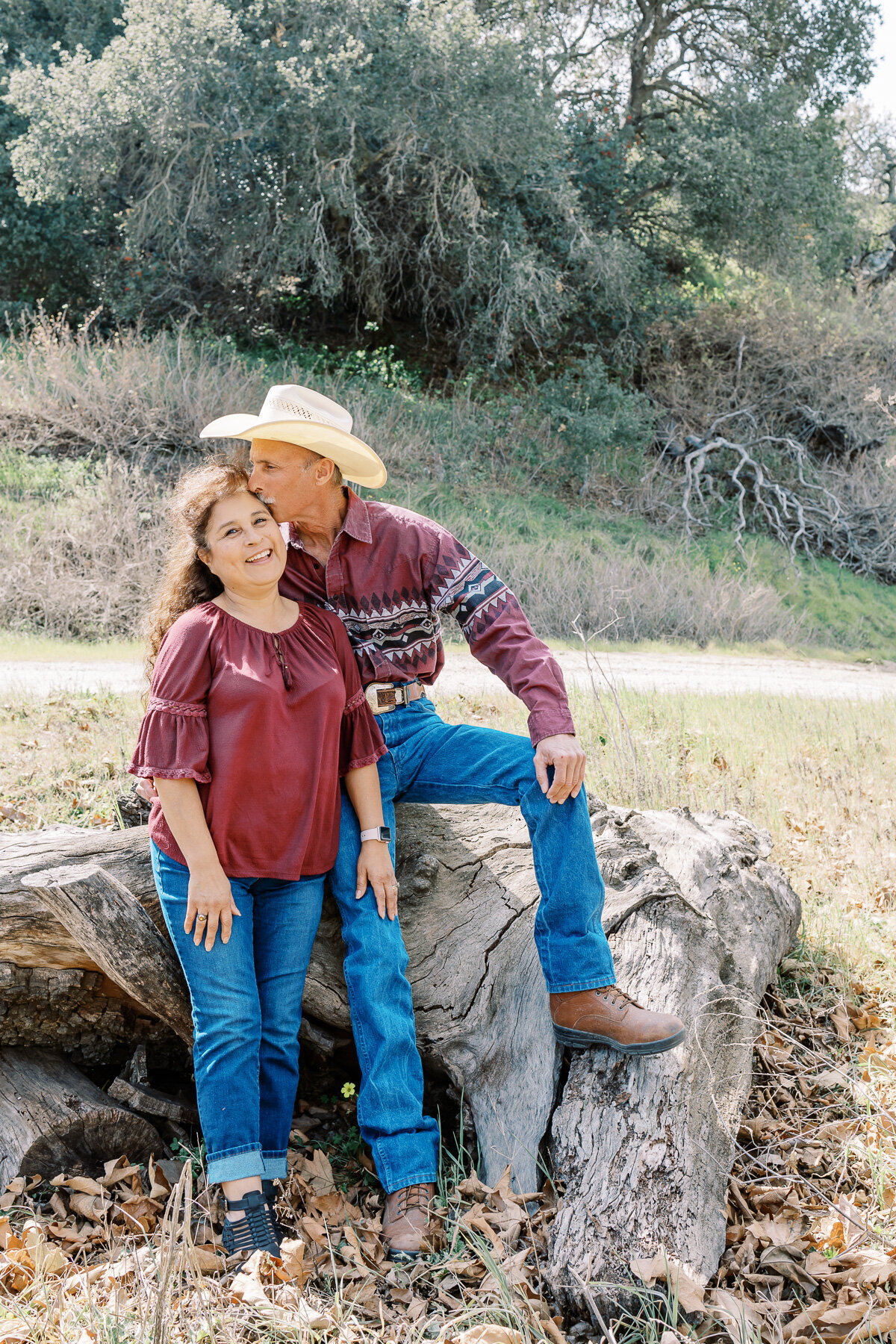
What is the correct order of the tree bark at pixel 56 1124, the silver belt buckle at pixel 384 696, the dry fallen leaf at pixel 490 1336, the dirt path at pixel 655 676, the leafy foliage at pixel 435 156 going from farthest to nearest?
the leafy foliage at pixel 435 156, the dirt path at pixel 655 676, the silver belt buckle at pixel 384 696, the tree bark at pixel 56 1124, the dry fallen leaf at pixel 490 1336

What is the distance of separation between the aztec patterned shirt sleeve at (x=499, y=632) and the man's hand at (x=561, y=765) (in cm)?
4

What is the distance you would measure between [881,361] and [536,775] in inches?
795

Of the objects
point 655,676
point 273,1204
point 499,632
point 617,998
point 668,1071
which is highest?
point 499,632

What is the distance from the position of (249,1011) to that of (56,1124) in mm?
776

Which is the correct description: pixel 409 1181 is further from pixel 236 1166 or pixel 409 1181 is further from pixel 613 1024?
pixel 613 1024

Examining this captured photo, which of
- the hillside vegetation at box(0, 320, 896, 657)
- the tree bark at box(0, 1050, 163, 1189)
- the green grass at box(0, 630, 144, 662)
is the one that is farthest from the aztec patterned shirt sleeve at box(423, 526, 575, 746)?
the hillside vegetation at box(0, 320, 896, 657)

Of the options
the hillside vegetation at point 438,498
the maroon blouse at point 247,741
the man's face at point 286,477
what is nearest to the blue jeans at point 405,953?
the maroon blouse at point 247,741

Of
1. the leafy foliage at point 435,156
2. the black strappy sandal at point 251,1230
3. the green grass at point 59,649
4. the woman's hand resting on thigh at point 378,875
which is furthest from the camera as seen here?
the leafy foliage at point 435,156

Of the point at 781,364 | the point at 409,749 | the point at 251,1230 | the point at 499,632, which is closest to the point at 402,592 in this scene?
the point at 499,632

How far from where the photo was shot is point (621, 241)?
18453 mm

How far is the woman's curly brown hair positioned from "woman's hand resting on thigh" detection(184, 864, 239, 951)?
30.6 inches

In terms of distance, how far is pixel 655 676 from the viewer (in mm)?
9586

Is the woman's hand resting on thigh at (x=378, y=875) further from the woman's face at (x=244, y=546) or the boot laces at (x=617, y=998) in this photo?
the woman's face at (x=244, y=546)

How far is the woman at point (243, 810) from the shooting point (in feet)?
8.91
